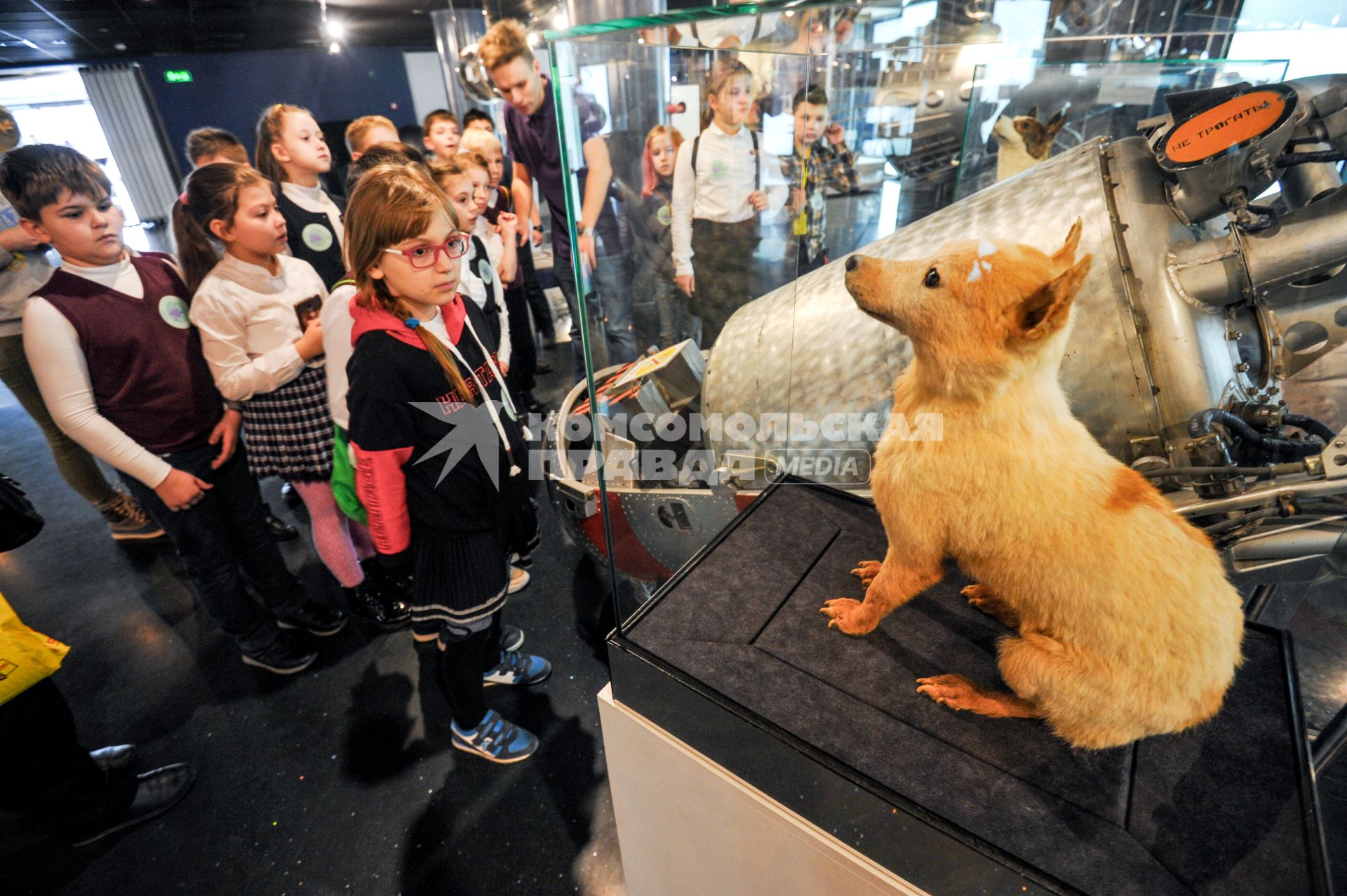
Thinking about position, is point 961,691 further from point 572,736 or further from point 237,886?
point 237,886

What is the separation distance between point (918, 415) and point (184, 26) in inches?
240

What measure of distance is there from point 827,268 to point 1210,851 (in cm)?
98

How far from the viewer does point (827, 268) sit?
110 centimetres

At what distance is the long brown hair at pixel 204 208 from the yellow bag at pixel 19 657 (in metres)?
0.91

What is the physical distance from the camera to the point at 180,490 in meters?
1.57

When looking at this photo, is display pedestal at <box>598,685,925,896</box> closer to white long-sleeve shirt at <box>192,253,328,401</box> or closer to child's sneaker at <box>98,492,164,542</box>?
white long-sleeve shirt at <box>192,253,328,401</box>

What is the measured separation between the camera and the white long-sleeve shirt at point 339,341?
1.33m

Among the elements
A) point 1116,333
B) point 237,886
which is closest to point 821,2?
point 1116,333

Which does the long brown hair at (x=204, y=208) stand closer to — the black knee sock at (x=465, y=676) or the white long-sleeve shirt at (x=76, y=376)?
the white long-sleeve shirt at (x=76, y=376)

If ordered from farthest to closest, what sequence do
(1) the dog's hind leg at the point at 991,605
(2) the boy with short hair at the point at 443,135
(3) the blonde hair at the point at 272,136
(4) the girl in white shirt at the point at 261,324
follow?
(2) the boy with short hair at the point at 443,135
(3) the blonde hair at the point at 272,136
(4) the girl in white shirt at the point at 261,324
(1) the dog's hind leg at the point at 991,605

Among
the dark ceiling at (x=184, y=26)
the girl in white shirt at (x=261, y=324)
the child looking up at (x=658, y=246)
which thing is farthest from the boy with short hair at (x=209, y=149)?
the child looking up at (x=658, y=246)

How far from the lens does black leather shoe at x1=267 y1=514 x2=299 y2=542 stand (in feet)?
8.78

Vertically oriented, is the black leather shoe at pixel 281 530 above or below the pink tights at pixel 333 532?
below

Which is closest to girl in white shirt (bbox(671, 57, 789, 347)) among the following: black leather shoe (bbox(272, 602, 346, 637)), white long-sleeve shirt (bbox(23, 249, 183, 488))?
white long-sleeve shirt (bbox(23, 249, 183, 488))
